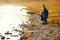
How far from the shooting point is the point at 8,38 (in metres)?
6.66

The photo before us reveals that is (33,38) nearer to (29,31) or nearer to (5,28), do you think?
(29,31)

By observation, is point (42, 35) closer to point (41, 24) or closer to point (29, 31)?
point (29, 31)

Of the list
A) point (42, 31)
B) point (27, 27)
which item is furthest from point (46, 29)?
point (27, 27)

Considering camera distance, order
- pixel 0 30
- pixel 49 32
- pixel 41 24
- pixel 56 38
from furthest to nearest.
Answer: pixel 41 24, pixel 0 30, pixel 49 32, pixel 56 38

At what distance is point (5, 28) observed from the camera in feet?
26.1

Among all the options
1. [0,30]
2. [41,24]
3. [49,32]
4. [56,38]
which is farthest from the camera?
[41,24]

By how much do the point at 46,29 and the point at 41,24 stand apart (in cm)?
78

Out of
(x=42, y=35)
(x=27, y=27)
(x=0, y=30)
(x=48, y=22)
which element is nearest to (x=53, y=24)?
(x=48, y=22)

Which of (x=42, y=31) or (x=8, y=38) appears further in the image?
(x=42, y=31)

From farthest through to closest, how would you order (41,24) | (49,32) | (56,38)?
1. (41,24)
2. (49,32)
3. (56,38)

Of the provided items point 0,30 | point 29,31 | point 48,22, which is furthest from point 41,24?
point 0,30

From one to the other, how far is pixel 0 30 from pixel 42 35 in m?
1.70

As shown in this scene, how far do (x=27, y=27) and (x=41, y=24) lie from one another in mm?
643

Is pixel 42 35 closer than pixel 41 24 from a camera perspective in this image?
Yes
